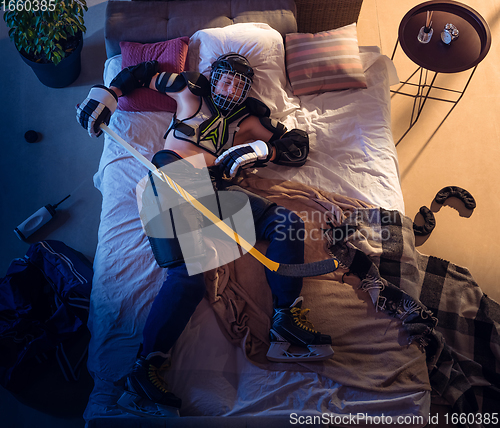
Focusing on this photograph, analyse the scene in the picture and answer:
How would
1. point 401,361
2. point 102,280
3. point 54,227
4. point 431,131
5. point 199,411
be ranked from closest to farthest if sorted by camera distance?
point 199,411 < point 401,361 < point 102,280 < point 54,227 < point 431,131

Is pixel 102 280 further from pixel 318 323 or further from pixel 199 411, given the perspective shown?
pixel 318 323

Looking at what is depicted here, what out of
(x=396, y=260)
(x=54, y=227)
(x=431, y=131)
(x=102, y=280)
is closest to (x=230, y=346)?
(x=102, y=280)

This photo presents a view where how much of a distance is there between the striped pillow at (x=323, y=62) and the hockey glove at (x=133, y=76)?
0.76 meters

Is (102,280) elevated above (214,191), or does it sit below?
below

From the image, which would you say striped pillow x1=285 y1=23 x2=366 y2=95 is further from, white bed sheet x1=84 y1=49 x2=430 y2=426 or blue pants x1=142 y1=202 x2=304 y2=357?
blue pants x1=142 y1=202 x2=304 y2=357

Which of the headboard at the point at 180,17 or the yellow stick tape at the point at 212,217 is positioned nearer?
the yellow stick tape at the point at 212,217

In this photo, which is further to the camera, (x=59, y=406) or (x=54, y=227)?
(x=54, y=227)

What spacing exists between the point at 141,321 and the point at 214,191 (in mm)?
631

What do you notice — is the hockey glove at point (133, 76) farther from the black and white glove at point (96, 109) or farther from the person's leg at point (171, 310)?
the person's leg at point (171, 310)

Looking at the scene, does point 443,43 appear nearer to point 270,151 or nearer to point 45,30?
point 270,151

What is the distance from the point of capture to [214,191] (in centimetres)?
172

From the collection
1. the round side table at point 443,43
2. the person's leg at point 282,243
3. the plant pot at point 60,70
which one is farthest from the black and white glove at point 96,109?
the round side table at point 443,43

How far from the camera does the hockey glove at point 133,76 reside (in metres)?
1.92

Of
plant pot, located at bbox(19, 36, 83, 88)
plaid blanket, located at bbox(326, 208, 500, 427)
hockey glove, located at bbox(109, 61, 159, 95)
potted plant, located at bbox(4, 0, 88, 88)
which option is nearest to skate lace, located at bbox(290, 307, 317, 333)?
plaid blanket, located at bbox(326, 208, 500, 427)
